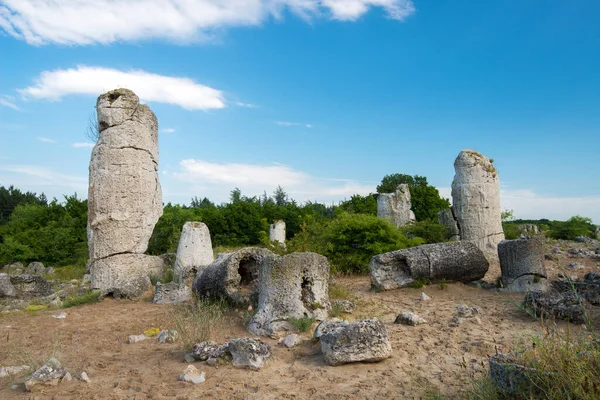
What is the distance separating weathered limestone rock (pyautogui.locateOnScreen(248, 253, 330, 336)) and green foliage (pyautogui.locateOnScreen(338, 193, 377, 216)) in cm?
2356

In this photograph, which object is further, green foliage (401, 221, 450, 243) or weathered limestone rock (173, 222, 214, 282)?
green foliage (401, 221, 450, 243)

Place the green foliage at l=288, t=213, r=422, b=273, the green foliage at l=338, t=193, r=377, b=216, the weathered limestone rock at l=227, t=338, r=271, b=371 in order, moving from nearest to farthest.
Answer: the weathered limestone rock at l=227, t=338, r=271, b=371
the green foliage at l=288, t=213, r=422, b=273
the green foliage at l=338, t=193, r=377, b=216

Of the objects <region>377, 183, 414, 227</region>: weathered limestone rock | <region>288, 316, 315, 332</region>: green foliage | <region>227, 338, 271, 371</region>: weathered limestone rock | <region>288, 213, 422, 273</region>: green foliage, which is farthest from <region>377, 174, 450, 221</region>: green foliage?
<region>227, 338, 271, 371</region>: weathered limestone rock

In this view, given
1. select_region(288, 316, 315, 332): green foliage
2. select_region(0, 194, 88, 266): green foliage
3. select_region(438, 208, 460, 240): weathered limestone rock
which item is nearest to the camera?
select_region(288, 316, 315, 332): green foliage

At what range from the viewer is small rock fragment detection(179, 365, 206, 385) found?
417 cm

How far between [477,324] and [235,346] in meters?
3.41

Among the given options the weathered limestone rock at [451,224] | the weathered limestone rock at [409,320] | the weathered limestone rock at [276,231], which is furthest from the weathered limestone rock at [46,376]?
the weathered limestone rock at [276,231]

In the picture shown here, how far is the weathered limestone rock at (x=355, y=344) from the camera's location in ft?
14.8

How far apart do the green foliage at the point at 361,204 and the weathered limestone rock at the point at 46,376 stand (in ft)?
86.1

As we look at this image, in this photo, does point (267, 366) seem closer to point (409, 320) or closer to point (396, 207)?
point (409, 320)

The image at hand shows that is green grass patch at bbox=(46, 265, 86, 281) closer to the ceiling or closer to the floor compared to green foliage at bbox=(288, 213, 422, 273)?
closer to the floor

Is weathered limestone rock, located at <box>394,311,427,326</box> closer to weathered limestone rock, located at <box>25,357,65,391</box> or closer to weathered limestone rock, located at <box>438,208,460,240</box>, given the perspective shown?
weathered limestone rock, located at <box>25,357,65,391</box>

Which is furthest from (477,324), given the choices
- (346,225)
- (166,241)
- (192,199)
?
(192,199)

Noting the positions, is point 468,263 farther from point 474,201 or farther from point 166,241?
point 166,241
